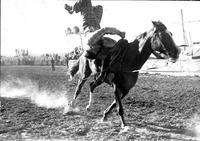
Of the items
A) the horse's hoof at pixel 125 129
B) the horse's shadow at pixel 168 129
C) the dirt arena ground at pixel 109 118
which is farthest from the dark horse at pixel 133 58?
the dirt arena ground at pixel 109 118

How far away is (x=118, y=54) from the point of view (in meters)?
7.89

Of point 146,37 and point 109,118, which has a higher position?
point 146,37

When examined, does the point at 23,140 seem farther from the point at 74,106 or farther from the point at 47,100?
the point at 47,100

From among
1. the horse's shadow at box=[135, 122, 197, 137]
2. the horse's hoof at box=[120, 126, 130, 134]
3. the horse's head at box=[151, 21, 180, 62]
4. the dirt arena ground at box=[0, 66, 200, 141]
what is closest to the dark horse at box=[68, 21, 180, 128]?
the horse's head at box=[151, 21, 180, 62]

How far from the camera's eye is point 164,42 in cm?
686

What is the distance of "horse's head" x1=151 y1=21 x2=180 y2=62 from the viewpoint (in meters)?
6.82

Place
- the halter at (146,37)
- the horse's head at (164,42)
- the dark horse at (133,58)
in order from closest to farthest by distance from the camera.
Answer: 1. the horse's head at (164,42)
2. the dark horse at (133,58)
3. the halter at (146,37)

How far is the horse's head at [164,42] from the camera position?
22.4ft

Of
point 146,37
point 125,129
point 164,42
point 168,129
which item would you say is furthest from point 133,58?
point 168,129

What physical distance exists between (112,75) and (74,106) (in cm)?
282

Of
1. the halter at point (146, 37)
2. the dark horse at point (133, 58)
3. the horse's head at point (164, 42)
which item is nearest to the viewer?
the horse's head at point (164, 42)

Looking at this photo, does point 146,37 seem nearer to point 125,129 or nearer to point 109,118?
point 125,129

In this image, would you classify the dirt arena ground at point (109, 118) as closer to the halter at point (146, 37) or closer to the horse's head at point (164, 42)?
the horse's head at point (164, 42)

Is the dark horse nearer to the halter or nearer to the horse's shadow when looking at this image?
the halter
